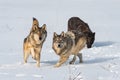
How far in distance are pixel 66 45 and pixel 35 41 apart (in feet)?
2.40

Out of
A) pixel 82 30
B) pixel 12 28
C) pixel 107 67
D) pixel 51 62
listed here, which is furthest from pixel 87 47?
pixel 12 28

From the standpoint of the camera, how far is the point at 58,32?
16.4m

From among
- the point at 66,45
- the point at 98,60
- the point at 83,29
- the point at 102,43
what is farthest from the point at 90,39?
the point at 66,45

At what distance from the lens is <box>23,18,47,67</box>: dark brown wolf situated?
35.8 ft

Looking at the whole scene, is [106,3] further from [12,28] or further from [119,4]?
[12,28]

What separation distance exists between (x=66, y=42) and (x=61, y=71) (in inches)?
60.6

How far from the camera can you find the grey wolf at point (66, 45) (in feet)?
36.2

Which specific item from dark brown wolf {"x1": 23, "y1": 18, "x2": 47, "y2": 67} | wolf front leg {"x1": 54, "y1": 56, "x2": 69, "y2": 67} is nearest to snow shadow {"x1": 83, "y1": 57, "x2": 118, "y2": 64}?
wolf front leg {"x1": 54, "y1": 56, "x2": 69, "y2": 67}

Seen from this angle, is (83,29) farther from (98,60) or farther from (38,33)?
(38,33)

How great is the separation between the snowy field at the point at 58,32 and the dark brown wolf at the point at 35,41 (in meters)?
0.24

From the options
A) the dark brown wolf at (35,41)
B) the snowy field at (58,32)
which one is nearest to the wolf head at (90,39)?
the snowy field at (58,32)

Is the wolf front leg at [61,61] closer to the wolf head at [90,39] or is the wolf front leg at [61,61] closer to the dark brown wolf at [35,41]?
the dark brown wolf at [35,41]

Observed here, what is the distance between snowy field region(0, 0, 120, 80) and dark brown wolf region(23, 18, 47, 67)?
0.24 m

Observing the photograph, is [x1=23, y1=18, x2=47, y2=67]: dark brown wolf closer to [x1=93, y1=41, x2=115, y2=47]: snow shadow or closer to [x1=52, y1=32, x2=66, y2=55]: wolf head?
[x1=52, y1=32, x2=66, y2=55]: wolf head
